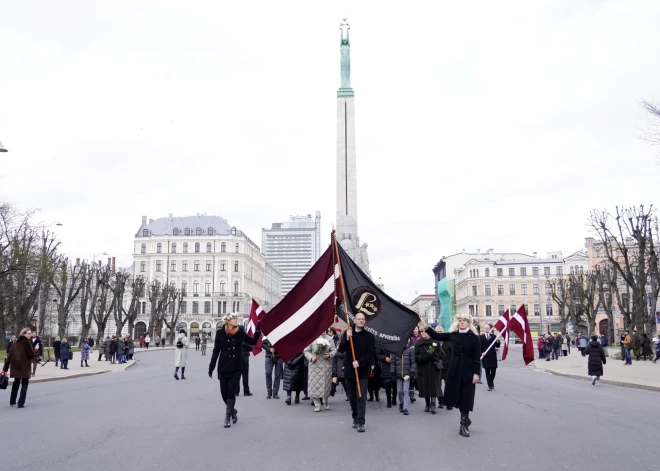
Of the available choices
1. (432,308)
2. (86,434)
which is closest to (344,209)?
(86,434)

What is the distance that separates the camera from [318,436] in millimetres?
9477

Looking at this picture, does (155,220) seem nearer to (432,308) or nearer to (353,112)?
(353,112)

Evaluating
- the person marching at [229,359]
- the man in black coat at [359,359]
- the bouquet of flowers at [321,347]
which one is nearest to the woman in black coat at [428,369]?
the bouquet of flowers at [321,347]

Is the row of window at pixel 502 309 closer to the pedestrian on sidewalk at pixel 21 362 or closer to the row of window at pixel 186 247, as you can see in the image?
the row of window at pixel 186 247

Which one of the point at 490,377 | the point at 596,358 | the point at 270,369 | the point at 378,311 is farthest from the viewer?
the point at 596,358

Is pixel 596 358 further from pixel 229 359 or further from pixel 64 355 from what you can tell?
pixel 64 355

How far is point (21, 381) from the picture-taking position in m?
14.0

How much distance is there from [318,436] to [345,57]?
68317mm

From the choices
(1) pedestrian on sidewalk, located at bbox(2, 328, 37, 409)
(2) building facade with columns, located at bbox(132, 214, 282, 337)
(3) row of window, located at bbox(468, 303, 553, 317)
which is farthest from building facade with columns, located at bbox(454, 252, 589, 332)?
(1) pedestrian on sidewalk, located at bbox(2, 328, 37, 409)

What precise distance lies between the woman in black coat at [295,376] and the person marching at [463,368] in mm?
4479

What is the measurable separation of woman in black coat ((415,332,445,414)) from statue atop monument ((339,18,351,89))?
6103 cm

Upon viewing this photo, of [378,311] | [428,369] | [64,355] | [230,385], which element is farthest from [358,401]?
[64,355]

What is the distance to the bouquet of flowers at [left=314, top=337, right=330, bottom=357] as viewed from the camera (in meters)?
12.7

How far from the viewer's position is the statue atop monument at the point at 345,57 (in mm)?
71675
